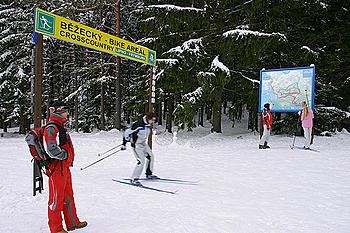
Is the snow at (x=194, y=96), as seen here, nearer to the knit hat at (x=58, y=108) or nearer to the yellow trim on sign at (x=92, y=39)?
the yellow trim on sign at (x=92, y=39)

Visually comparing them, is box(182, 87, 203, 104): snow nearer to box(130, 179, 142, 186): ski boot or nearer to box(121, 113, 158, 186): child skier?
box(121, 113, 158, 186): child skier

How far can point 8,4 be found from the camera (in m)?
24.9

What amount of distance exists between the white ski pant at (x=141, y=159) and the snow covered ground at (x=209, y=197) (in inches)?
17.4

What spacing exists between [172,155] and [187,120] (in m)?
5.09

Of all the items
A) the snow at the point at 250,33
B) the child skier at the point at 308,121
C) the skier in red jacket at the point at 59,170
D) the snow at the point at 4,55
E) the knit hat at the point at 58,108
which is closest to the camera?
the skier in red jacket at the point at 59,170

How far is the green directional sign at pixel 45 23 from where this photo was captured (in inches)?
255

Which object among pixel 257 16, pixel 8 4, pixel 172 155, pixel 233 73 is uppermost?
pixel 8 4

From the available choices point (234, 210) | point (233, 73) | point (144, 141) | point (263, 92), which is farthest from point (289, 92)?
point (234, 210)

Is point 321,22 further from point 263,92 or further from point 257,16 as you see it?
point 263,92

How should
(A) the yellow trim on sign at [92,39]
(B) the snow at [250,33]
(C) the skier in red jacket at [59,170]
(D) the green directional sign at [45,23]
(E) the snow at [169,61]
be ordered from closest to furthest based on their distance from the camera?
(C) the skier in red jacket at [59,170], (D) the green directional sign at [45,23], (A) the yellow trim on sign at [92,39], (B) the snow at [250,33], (E) the snow at [169,61]

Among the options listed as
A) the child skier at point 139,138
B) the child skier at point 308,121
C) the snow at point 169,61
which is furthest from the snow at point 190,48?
the child skier at point 139,138

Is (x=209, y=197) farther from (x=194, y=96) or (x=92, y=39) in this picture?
(x=194, y=96)

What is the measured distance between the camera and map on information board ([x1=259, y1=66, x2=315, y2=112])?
1307 centimetres

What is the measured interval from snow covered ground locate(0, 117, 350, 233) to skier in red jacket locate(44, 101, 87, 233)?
1.65 feet
